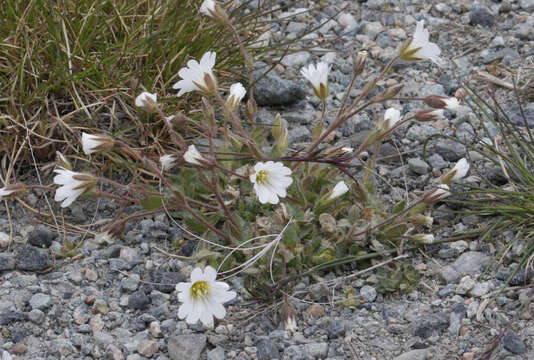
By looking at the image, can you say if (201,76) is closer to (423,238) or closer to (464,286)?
(423,238)

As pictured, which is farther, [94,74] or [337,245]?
[94,74]

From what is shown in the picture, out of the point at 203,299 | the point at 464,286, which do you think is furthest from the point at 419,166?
the point at 203,299

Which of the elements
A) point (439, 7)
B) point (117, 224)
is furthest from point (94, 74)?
point (439, 7)

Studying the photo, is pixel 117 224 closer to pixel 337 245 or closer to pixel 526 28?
pixel 337 245

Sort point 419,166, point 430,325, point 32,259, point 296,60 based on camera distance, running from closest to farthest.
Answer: point 430,325
point 32,259
point 419,166
point 296,60

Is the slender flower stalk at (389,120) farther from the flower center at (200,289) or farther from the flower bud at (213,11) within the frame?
the flower center at (200,289)

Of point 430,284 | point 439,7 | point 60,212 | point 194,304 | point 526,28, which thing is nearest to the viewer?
point 194,304
